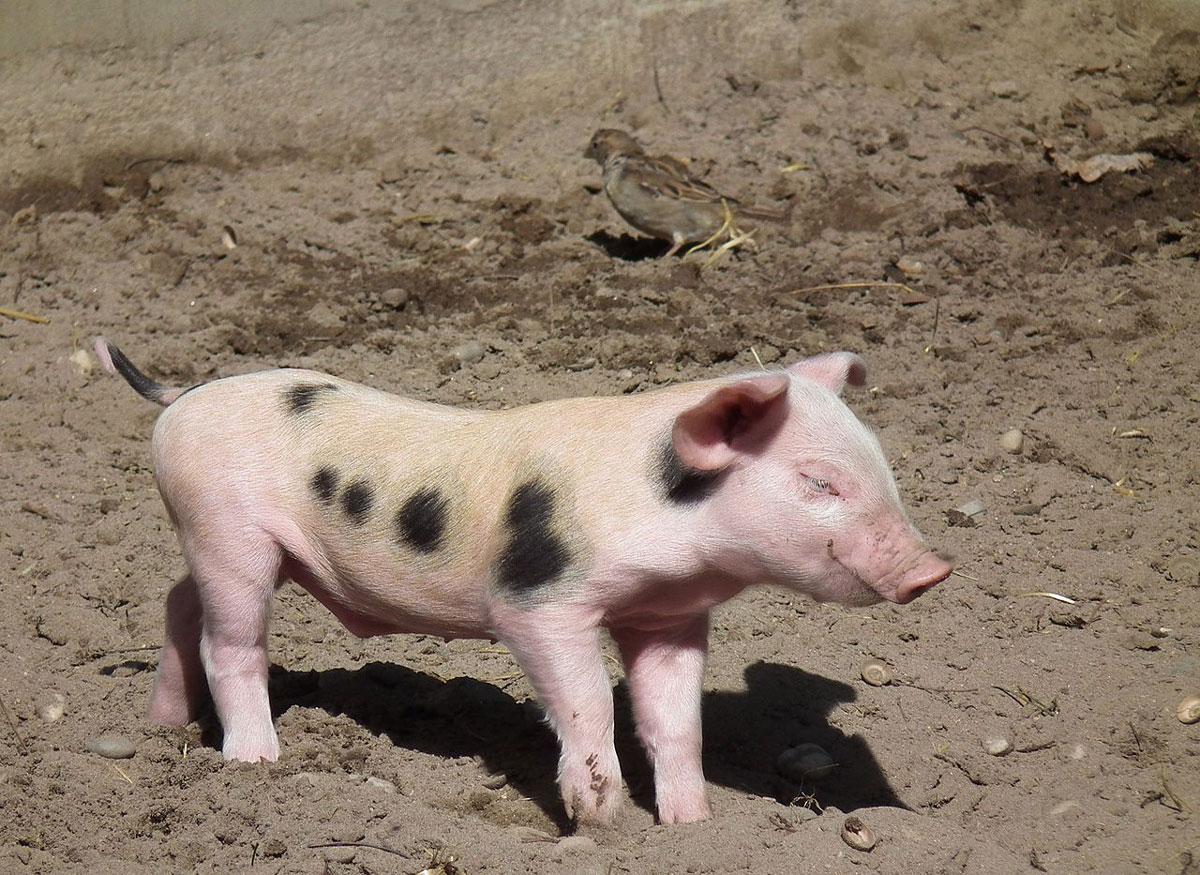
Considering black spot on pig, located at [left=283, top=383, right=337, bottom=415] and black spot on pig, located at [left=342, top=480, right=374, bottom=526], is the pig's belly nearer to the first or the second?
black spot on pig, located at [left=342, top=480, right=374, bottom=526]

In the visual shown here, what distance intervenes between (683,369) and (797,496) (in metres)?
3.06

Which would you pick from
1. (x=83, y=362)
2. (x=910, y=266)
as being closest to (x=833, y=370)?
(x=910, y=266)

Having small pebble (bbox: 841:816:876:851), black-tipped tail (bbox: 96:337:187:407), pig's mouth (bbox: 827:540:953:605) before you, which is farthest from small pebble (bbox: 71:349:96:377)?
small pebble (bbox: 841:816:876:851)

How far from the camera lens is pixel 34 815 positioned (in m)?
4.12

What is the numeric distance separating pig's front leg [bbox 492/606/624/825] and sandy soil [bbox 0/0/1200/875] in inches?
5.3

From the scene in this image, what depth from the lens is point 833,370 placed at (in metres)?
4.35

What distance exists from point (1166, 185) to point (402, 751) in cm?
547

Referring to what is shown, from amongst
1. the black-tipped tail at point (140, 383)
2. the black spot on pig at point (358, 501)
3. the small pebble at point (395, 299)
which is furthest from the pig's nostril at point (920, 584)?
the small pebble at point (395, 299)

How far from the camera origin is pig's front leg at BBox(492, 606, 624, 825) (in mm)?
4027

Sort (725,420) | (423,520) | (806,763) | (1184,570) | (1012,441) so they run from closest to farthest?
(725,420), (423,520), (806,763), (1184,570), (1012,441)

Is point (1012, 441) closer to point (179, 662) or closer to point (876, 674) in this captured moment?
point (876, 674)

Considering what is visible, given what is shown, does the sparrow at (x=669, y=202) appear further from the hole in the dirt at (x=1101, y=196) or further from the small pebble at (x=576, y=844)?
the small pebble at (x=576, y=844)

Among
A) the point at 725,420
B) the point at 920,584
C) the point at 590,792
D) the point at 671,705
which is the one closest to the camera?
the point at 920,584

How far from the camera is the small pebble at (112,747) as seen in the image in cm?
459
